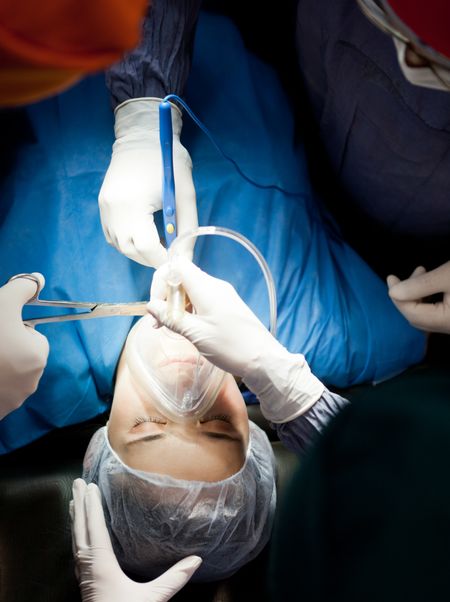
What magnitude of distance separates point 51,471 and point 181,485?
1.76 feet

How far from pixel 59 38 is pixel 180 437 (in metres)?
1.13

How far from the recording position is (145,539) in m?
1.53

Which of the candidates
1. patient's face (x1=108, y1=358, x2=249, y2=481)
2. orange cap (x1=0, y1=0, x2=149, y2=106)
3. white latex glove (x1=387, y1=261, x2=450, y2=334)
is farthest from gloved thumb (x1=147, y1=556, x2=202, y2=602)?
orange cap (x1=0, y1=0, x2=149, y2=106)

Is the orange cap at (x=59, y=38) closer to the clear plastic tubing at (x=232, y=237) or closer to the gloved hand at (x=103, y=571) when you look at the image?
the clear plastic tubing at (x=232, y=237)

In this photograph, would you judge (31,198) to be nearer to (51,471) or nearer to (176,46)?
(176,46)

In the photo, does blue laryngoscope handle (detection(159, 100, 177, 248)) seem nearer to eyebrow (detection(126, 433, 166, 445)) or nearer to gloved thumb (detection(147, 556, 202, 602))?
eyebrow (detection(126, 433, 166, 445))

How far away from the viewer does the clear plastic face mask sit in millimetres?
1585

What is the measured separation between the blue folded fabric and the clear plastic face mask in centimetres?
14

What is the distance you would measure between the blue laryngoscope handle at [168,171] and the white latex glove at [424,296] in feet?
2.37

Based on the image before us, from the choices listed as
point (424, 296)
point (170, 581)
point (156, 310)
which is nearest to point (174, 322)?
point (156, 310)

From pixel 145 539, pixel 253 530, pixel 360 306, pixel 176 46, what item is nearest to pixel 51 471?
pixel 145 539

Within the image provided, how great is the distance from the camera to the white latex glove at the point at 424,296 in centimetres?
165

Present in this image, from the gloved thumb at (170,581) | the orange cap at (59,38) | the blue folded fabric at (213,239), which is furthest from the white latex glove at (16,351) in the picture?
the orange cap at (59,38)

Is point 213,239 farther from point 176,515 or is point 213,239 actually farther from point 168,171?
point 176,515
